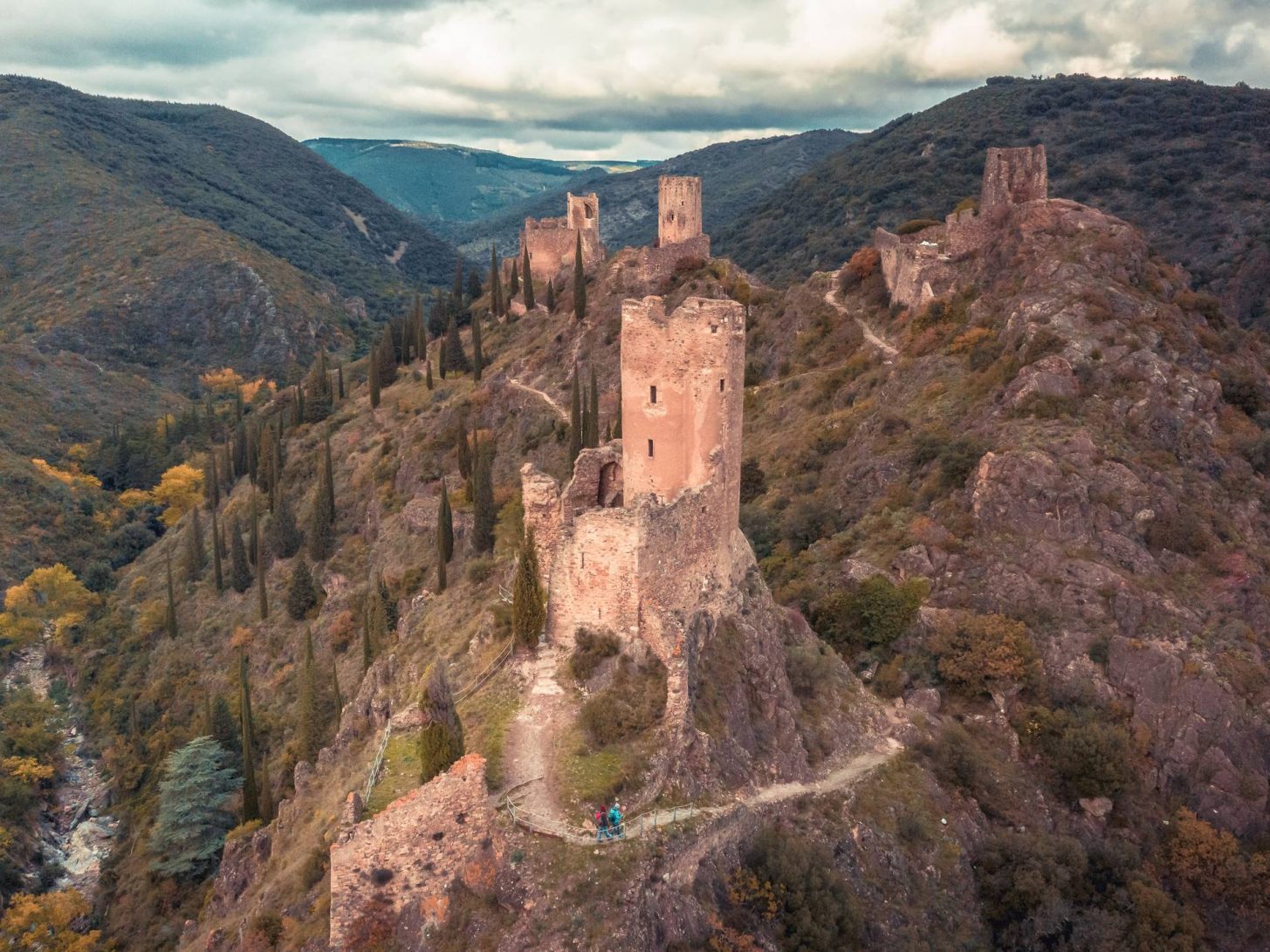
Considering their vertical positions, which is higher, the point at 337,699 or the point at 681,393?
the point at 681,393

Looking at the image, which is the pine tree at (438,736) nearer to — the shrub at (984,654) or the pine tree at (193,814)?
the shrub at (984,654)

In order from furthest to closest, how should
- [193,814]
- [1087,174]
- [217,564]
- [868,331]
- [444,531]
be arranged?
[1087,174] → [217,564] → [868,331] → [444,531] → [193,814]

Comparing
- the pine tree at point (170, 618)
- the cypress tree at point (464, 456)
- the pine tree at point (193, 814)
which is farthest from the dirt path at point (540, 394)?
the pine tree at point (193, 814)

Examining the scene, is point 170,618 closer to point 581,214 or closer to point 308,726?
point 308,726

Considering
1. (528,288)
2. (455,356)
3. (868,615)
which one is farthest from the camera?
(528,288)

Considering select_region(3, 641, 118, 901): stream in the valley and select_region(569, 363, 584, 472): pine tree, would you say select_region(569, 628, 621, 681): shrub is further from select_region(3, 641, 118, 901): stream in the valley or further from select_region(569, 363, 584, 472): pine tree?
select_region(3, 641, 118, 901): stream in the valley

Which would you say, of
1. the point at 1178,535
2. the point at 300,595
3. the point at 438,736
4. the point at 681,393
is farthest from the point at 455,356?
the point at 438,736
